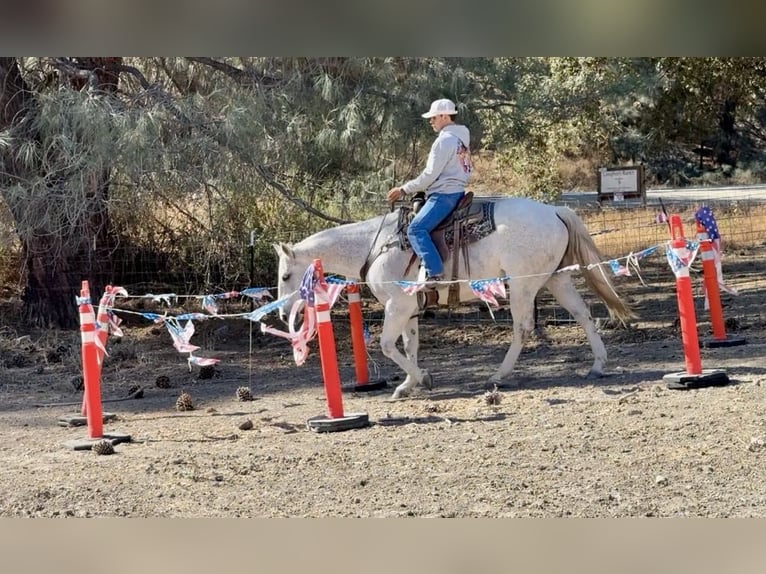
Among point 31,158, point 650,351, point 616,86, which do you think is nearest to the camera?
point 650,351

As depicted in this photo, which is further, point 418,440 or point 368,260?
point 368,260

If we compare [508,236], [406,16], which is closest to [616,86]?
[508,236]

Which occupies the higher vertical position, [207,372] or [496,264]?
[496,264]

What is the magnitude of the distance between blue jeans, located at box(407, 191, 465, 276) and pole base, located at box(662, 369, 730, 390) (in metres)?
2.18

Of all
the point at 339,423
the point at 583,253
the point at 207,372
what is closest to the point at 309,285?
the point at 339,423

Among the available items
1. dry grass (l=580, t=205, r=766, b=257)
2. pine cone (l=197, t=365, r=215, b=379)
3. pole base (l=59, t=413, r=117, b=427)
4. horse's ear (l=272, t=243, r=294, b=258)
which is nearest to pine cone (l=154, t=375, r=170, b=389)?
pine cone (l=197, t=365, r=215, b=379)

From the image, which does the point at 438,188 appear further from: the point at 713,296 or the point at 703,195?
the point at 703,195

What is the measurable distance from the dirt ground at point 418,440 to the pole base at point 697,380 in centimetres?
7

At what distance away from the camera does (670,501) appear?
18.1 feet

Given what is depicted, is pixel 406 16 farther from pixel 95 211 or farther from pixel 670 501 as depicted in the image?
pixel 95 211

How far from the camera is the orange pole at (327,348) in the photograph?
767 cm

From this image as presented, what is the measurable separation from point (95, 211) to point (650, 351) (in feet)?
20.9

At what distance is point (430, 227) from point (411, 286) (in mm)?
548

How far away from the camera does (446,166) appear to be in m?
8.86
